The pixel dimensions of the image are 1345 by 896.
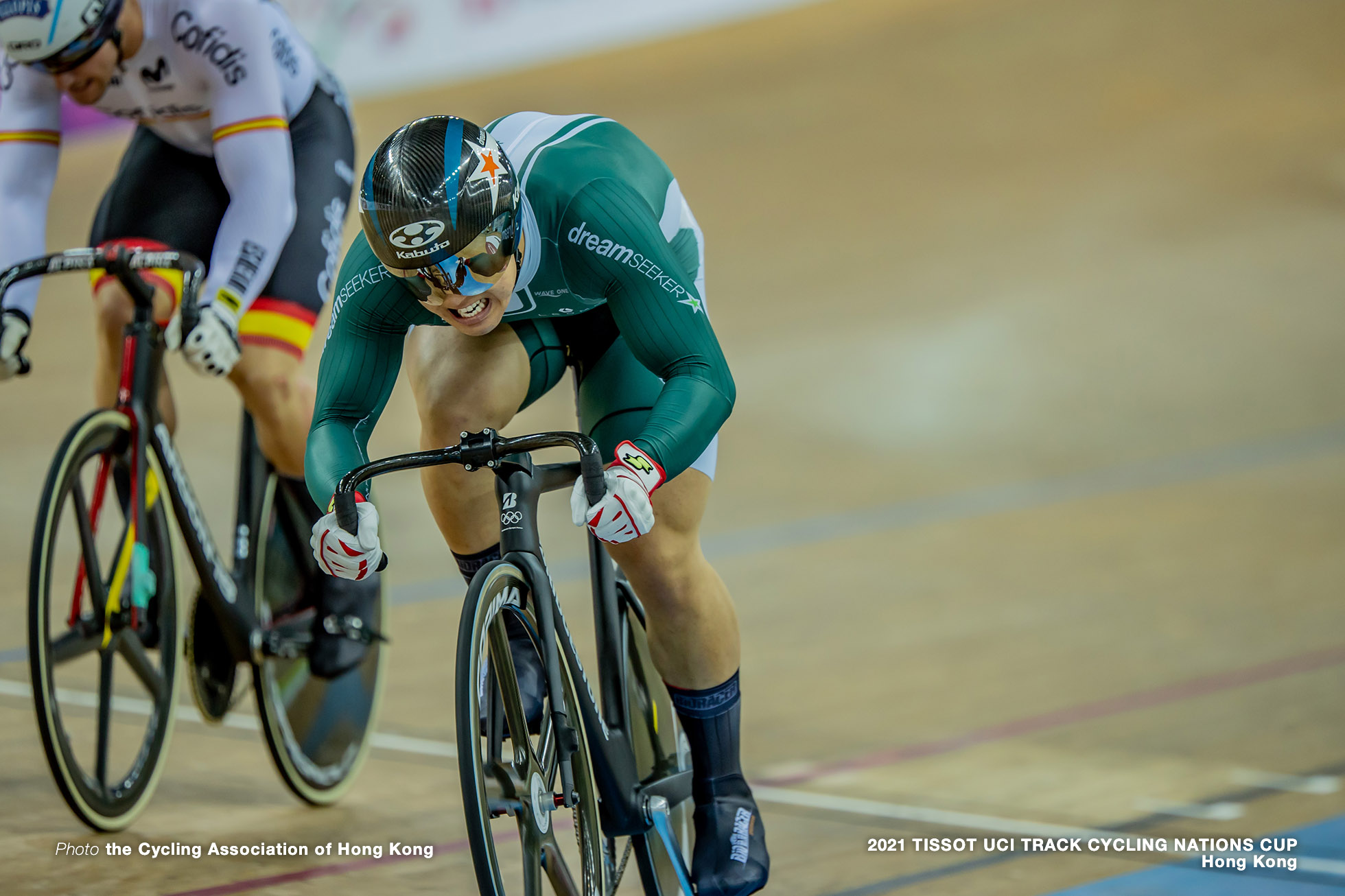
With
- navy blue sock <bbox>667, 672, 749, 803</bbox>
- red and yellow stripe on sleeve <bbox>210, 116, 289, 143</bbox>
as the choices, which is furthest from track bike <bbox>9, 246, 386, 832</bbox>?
navy blue sock <bbox>667, 672, 749, 803</bbox>

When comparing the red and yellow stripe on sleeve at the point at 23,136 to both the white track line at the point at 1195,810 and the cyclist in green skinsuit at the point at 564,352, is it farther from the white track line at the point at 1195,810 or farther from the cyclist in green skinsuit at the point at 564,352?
the white track line at the point at 1195,810

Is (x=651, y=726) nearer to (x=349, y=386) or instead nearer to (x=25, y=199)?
(x=349, y=386)

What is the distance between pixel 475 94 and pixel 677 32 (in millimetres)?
2075

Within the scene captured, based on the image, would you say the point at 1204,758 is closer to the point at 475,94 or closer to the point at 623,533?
the point at 623,533

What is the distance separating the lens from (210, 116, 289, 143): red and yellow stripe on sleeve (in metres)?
2.88

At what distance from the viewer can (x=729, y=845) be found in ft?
7.71

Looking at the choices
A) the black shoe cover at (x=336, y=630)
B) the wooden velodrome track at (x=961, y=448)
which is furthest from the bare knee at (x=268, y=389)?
the wooden velodrome track at (x=961, y=448)

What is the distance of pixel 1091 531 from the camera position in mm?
5324

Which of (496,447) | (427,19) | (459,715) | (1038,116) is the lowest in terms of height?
(459,715)

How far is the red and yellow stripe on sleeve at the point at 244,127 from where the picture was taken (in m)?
2.88

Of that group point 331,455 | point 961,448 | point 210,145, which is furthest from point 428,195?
point 961,448

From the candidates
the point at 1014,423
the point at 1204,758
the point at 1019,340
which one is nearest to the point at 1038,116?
the point at 1019,340

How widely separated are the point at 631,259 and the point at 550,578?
48 centimetres

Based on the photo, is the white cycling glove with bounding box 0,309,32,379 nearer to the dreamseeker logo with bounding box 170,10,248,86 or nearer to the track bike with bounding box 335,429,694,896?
the dreamseeker logo with bounding box 170,10,248,86
